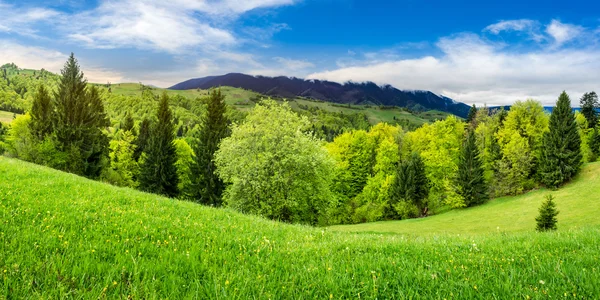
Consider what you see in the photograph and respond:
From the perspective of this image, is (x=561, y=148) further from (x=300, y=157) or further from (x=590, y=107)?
(x=590, y=107)

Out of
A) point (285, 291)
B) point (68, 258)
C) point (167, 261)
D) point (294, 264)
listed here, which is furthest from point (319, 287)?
point (68, 258)

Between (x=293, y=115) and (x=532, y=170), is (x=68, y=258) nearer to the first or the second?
(x=293, y=115)

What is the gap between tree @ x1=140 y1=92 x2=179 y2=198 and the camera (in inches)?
1984

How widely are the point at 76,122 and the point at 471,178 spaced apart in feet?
220

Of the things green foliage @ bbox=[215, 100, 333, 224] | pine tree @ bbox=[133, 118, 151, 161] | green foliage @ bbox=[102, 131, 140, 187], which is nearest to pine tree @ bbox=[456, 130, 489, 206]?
green foliage @ bbox=[215, 100, 333, 224]

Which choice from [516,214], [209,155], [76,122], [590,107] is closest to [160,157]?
[209,155]

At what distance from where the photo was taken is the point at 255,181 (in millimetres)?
30953

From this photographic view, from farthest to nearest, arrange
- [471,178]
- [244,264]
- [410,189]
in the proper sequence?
[410,189]
[471,178]
[244,264]

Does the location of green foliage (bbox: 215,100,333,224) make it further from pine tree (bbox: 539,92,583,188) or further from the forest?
pine tree (bbox: 539,92,583,188)

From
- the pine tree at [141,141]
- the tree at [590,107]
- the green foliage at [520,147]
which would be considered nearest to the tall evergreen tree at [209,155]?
the pine tree at [141,141]

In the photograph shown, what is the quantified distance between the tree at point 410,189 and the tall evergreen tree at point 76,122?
175 ft

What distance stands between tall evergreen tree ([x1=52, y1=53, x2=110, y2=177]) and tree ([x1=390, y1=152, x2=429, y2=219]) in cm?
5346

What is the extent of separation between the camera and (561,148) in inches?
2041

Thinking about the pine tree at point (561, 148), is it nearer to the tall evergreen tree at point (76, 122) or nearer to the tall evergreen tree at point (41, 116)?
the tall evergreen tree at point (76, 122)
